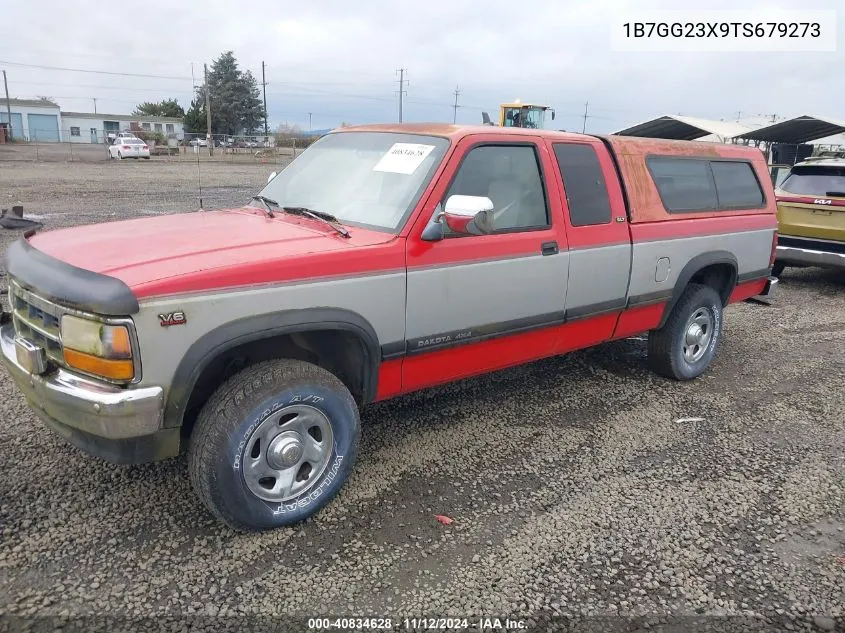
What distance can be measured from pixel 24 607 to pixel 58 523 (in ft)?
1.86

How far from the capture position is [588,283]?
14.1 feet

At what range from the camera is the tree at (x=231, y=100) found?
6775 centimetres

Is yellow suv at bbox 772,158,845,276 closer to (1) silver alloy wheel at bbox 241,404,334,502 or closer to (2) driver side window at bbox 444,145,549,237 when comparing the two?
(2) driver side window at bbox 444,145,549,237

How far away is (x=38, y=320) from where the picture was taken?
288 centimetres

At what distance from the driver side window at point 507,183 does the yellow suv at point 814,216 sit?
6.58 meters

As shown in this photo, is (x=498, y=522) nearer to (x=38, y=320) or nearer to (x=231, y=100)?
(x=38, y=320)

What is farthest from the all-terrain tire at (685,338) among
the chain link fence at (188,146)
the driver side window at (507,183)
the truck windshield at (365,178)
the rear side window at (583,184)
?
the chain link fence at (188,146)

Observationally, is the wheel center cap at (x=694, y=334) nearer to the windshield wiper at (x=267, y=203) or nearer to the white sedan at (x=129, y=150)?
the windshield wiper at (x=267, y=203)

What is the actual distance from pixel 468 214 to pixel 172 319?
150 centimetres

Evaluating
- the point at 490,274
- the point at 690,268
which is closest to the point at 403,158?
the point at 490,274

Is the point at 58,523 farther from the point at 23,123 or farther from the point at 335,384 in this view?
the point at 23,123

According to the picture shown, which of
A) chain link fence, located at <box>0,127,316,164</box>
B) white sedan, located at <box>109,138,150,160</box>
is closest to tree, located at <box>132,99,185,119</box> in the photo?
chain link fence, located at <box>0,127,316,164</box>

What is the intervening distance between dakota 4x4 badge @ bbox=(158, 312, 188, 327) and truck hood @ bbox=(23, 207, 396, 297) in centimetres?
9

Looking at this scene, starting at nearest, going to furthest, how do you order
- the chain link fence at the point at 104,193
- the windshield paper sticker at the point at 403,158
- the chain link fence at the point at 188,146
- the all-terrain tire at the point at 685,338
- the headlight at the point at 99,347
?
the headlight at the point at 99,347 < the windshield paper sticker at the point at 403,158 < the all-terrain tire at the point at 685,338 < the chain link fence at the point at 104,193 < the chain link fence at the point at 188,146
